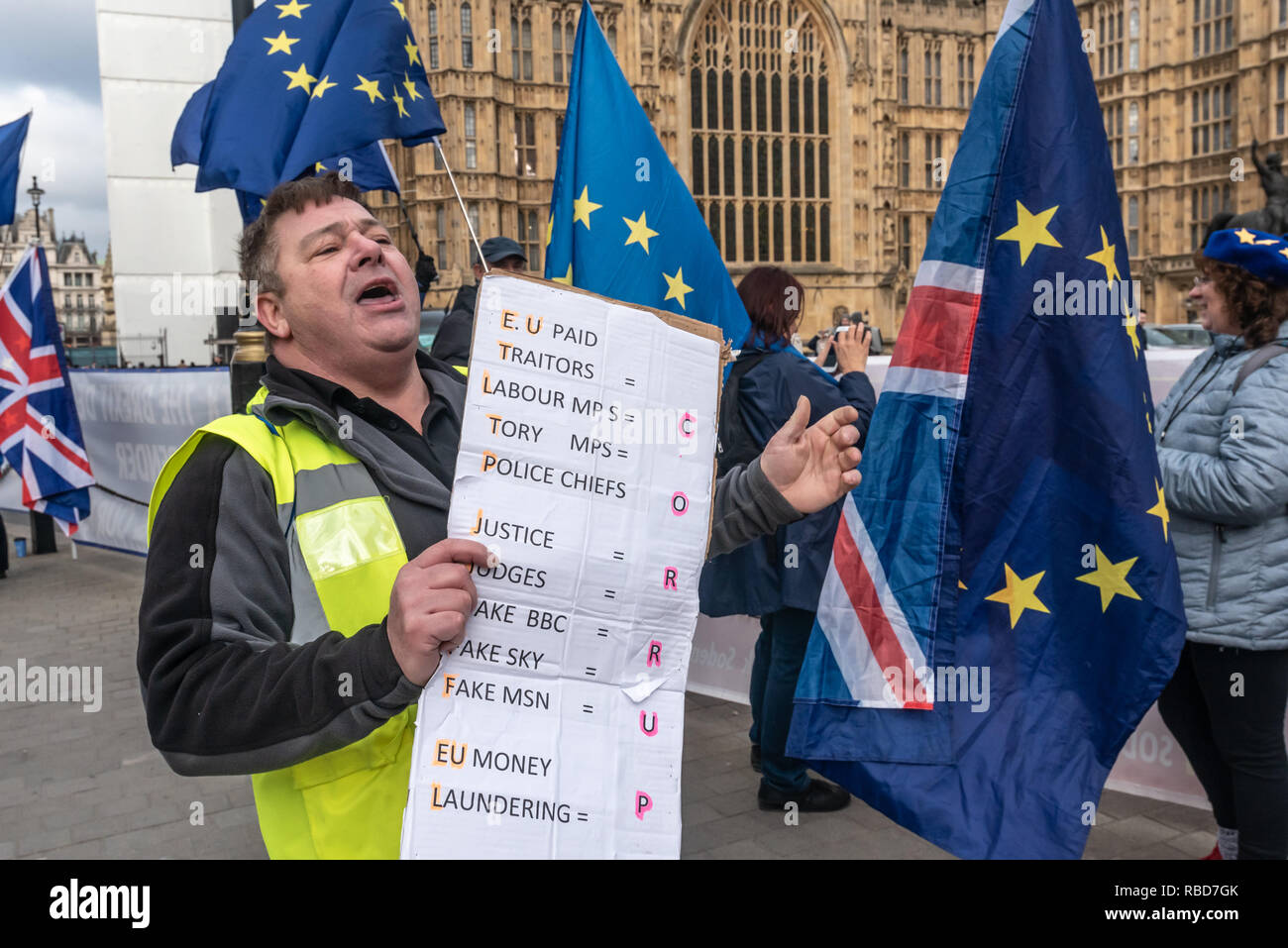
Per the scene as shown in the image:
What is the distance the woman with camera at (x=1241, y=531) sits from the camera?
2.76 m

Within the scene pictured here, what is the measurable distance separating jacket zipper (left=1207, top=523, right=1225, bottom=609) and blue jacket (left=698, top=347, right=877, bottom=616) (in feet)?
4.16

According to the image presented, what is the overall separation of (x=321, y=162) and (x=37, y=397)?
14.3 ft

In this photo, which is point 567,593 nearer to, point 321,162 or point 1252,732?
point 1252,732

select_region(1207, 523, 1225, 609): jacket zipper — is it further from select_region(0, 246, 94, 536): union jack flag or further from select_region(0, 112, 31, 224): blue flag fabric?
select_region(0, 112, 31, 224): blue flag fabric

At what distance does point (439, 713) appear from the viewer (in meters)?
1.34

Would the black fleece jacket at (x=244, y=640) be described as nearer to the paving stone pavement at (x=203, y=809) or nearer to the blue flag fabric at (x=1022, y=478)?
the blue flag fabric at (x=1022, y=478)

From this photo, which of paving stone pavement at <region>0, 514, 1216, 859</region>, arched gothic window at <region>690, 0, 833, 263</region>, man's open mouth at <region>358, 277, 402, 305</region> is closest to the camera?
man's open mouth at <region>358, 277, 402, 305</region>

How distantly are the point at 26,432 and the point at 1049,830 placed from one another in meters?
8.41

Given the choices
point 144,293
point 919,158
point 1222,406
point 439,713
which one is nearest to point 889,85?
point 919,158

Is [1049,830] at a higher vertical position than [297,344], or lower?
lower

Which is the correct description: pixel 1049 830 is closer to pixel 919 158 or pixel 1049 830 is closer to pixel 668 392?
pixel 668 392

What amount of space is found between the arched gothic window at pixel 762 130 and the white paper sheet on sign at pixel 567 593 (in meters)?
31.0

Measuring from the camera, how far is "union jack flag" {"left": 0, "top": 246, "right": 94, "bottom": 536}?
26.1 feet

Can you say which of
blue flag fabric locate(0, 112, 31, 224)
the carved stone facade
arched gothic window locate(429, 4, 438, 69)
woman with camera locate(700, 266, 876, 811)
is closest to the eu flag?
woman with camera locate(700, 266, 876, 811)
